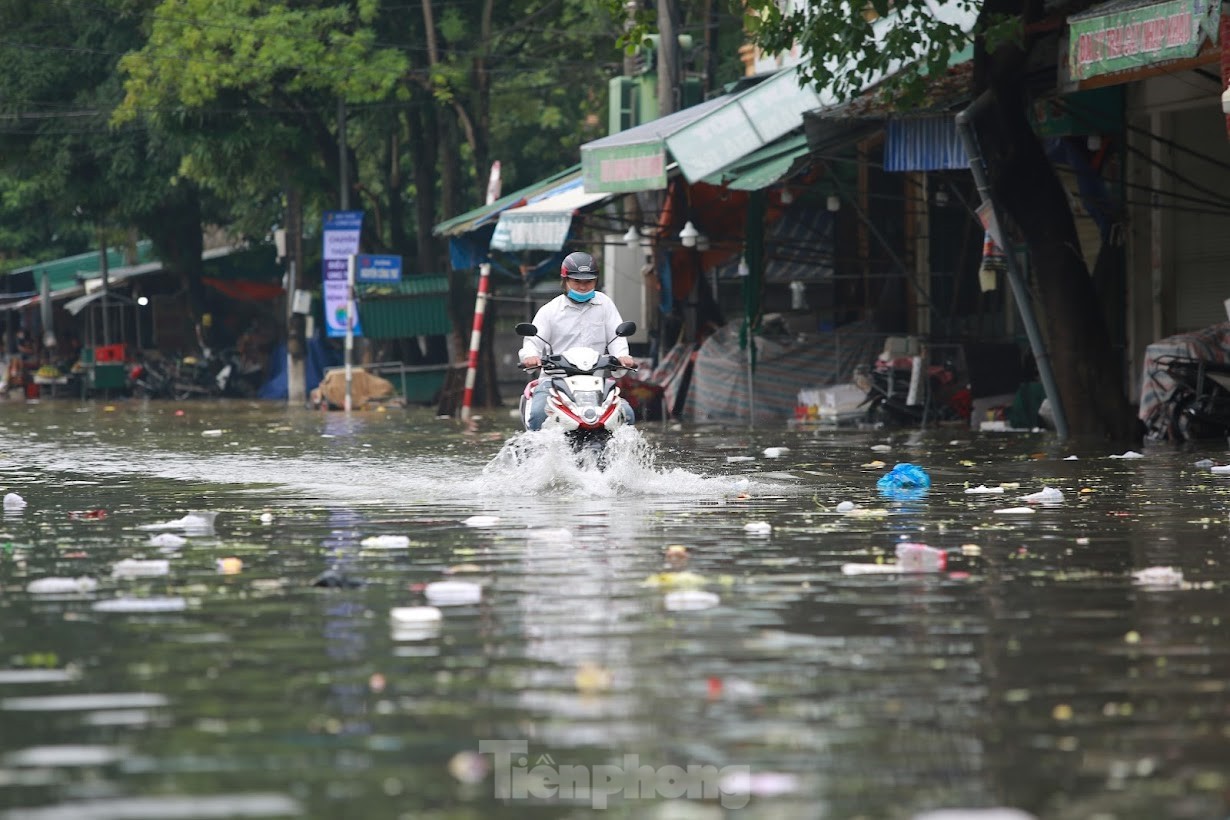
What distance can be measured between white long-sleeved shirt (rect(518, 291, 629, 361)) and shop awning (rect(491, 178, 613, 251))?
11071 millimetres

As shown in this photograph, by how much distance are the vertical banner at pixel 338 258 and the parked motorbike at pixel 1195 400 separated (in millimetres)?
20198

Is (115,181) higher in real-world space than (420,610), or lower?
higher

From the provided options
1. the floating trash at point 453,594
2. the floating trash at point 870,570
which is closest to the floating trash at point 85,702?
the floating trash at point 453,594

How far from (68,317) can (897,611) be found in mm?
52283

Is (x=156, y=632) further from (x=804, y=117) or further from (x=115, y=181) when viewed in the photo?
(x=115, y=181)

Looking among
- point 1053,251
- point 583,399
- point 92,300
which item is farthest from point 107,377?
point 583,399

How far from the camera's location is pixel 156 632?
668cm

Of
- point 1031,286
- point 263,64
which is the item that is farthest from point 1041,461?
point 263,64

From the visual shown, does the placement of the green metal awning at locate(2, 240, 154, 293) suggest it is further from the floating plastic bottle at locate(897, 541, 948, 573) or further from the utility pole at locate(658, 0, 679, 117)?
the floating plastic bottle at locate(897, 541, 948, 573)

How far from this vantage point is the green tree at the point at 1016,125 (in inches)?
666

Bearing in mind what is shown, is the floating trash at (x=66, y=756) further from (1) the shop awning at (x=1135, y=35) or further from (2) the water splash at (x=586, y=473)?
(1) the shop awning at (x=1135, y=35)

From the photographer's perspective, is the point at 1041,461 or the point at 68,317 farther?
the point at 68,317

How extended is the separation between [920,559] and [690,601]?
1.64 meters

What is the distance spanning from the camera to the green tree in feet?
55.5
